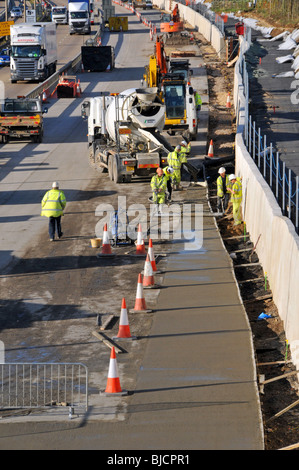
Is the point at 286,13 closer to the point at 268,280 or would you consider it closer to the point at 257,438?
the point at 268,280

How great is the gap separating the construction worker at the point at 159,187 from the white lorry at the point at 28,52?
106 ft

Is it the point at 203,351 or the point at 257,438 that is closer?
the point at 257,438

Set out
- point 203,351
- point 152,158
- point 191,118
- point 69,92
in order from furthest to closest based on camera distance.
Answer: point 69,92
point 191,118
point 152,158
point 203,351

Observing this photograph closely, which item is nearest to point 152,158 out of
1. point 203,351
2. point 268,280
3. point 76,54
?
point 268,280

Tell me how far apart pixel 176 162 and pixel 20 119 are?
36.0 ft

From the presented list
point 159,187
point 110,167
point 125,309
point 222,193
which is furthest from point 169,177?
point 125,309

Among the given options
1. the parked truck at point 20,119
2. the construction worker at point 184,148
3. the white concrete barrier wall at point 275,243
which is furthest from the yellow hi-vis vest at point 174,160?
the parked truck at point 20,119

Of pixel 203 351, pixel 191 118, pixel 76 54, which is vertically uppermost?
pixel 203 351

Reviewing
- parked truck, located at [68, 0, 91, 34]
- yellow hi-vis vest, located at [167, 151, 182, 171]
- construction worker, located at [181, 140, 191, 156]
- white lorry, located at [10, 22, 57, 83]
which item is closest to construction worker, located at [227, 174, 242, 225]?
yellow hi-vis vest, located at [167, 151, 182, 171]

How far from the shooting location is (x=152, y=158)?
2877 cm

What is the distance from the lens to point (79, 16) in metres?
83.6

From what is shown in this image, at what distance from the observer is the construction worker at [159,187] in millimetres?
24961

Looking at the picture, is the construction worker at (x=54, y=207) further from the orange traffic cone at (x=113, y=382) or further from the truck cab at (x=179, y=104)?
the truck cab at (x=179, y=104)
